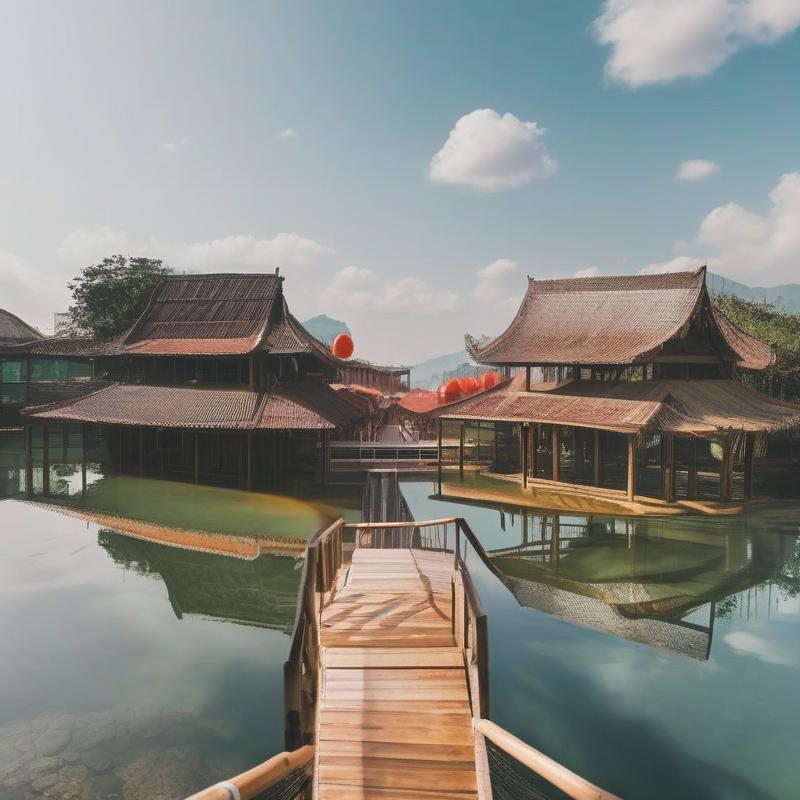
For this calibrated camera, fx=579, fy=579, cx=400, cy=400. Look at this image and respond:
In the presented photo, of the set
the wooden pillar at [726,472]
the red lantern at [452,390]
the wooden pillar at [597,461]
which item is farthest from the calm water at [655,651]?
the red lantern at [452,390]

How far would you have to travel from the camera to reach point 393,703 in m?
5.76

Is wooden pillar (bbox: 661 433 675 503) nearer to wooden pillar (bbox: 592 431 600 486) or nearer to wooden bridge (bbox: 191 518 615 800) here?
wooden pillar (bbox: 592 431 600 486)

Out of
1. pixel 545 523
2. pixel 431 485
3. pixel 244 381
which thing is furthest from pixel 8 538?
pixel 545 523

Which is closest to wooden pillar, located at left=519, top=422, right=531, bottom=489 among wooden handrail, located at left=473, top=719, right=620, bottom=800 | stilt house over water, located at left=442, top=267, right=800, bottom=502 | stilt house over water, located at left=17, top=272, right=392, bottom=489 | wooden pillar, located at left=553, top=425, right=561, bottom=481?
stilt house over water, located at left=442, top=267, right=800, bottom=502

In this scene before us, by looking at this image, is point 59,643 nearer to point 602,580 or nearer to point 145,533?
point 145,533

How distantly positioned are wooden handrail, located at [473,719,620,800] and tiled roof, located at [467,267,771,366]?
778 inches

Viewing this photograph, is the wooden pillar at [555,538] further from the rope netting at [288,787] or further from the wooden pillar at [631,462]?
the rope netting at [288,787]

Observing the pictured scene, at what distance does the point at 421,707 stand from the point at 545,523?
47.2 ft

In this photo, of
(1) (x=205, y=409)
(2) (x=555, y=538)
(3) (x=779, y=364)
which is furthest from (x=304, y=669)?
(3) (x=779, y=364)

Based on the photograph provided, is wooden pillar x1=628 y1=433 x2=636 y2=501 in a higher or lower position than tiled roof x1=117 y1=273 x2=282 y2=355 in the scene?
lower

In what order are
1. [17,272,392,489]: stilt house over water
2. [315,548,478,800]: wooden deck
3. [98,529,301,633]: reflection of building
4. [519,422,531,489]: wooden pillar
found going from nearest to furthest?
[315,548,478,800]: wooden deck, [98,529,301,633]: reflection of building, [17,272,392,489]: stilt house over water, [519,422,531,489]: wooden pillar

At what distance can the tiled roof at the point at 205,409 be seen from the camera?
21.5 metres

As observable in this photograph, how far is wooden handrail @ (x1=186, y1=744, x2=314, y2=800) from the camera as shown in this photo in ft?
9.92

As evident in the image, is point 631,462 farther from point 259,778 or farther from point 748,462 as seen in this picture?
point 259,778
